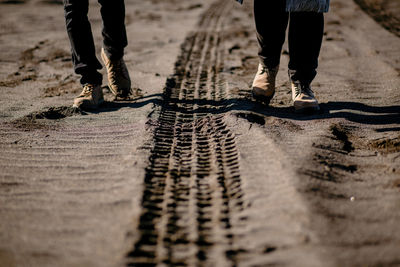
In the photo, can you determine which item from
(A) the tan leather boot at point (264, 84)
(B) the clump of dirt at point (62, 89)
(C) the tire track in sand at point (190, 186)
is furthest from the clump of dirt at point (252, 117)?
(B) the clump of dirt at point (62, 89)

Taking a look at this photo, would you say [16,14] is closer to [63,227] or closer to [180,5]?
[180,5]

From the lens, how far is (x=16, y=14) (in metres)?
6.45

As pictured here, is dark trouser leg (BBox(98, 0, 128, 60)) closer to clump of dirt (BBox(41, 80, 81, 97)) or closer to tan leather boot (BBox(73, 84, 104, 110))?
tan leather boot (BBox(73, 84, 104, 110))

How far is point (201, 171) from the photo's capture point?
6.59 feet

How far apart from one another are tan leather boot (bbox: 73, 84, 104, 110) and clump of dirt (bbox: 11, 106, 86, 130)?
5cm

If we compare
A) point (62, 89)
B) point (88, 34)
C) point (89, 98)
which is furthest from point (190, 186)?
point (62, 89)

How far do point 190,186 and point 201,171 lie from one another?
6.5 inches

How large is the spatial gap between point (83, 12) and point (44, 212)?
165cm

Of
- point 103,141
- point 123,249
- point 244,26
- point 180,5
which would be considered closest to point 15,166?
point 103,141

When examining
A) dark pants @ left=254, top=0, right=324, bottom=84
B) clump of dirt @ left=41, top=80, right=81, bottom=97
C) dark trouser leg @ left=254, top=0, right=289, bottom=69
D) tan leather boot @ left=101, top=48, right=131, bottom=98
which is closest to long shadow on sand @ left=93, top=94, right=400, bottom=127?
tan leather boot @ left=101, top=48, right=131, bottom=98

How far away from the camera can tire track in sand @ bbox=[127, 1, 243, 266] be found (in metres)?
1.44

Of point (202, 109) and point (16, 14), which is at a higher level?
point (16, 14)

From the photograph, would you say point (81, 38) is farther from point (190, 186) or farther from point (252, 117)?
point (190, 186)

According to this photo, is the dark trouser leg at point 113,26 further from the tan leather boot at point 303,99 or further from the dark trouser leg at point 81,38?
the tan leather boot at point 303,99
